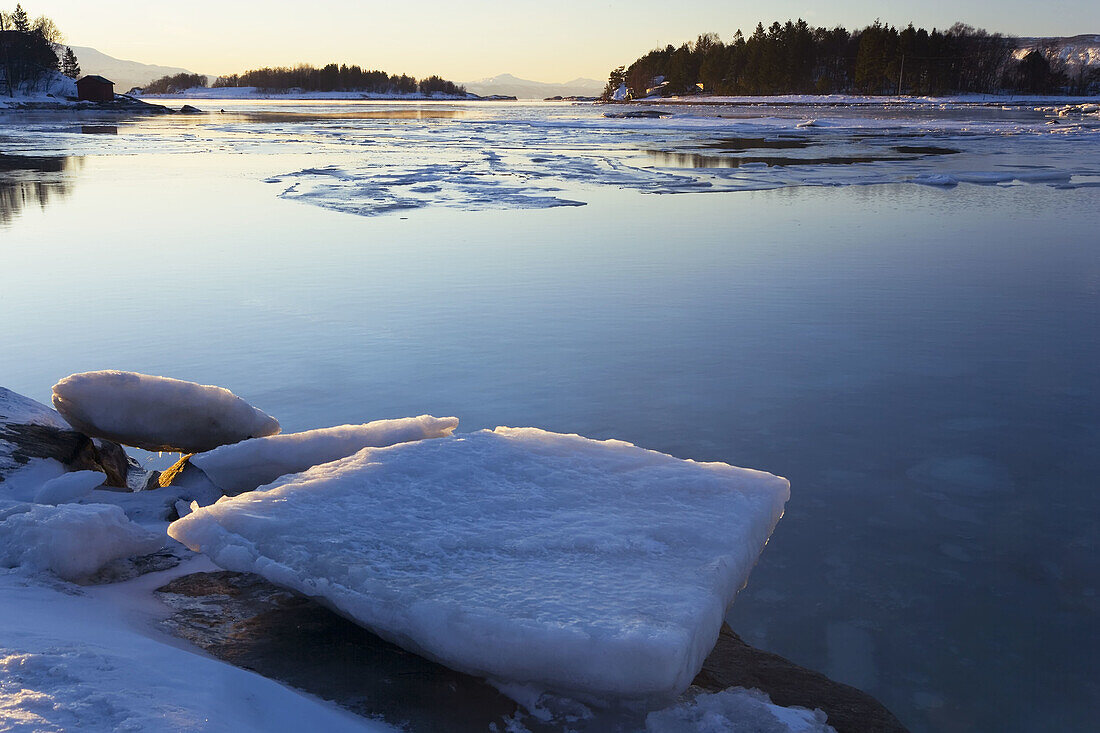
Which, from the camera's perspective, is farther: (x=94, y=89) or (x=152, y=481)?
(x=94, y=89)

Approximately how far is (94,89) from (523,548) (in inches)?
3015

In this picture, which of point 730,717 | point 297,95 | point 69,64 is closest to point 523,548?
point 730,717

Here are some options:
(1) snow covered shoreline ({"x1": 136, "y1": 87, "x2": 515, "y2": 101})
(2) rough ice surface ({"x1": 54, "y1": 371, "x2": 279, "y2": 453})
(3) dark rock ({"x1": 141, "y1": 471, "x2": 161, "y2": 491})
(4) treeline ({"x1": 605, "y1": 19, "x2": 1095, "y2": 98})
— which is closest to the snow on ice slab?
(2) rough ice surface ({"x1": 54, "y1": 371, "x2": 279, "y2": 453})

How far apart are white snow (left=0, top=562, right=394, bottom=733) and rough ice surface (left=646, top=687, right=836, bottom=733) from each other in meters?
0.65

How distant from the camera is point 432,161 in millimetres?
17875

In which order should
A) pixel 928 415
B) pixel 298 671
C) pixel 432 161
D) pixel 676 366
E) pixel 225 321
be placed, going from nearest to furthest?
1. pixel 298 671
2. pixel 928 415
3. pixel 676 366
4. pixel 225 321
5. pixel 432 161

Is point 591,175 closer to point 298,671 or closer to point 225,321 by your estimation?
point 225,321

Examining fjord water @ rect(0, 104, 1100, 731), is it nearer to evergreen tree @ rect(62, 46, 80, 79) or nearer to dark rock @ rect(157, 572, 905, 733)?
dark rock @ rect(157, 572, 905, 733)

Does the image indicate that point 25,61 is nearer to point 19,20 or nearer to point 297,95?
point 19,20

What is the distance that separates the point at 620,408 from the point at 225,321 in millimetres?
3252

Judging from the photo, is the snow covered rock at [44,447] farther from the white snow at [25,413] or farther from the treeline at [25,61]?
the treeline at [25,61]

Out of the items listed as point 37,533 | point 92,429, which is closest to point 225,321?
point 92,429

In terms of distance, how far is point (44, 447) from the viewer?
10.3ft

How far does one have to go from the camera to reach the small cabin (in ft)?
211
